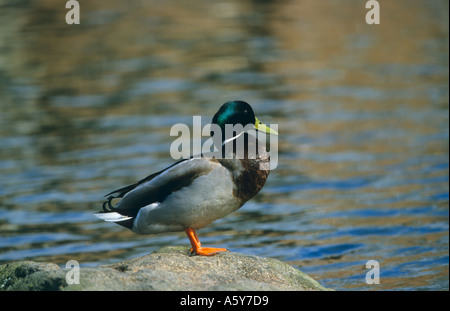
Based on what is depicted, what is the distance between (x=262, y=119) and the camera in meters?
13.9

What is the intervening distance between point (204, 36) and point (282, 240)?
1269 centimetres

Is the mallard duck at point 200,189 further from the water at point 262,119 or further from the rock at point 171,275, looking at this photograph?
the water at point 262,119

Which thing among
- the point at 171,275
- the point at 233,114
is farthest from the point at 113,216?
the point at 233,114

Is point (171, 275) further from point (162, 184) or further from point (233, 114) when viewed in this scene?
point (233, 114)

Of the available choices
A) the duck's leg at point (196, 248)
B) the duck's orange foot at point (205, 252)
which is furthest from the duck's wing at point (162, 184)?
the duck's orange foot at point (205, 252)

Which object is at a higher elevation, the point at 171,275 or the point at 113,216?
the point at 113,216

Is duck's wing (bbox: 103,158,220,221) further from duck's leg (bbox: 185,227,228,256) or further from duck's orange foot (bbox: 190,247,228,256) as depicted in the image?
duck's orange foot (bbox: 190,247,228,256)

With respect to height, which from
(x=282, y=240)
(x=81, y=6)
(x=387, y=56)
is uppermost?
(x=81, y=6)

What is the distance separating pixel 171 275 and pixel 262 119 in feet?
29.4

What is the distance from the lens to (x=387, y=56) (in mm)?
19172

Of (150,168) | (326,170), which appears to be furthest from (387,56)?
(150,168)

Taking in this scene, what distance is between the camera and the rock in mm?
4934

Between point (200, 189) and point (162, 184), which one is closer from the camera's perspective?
point (200, 189)
